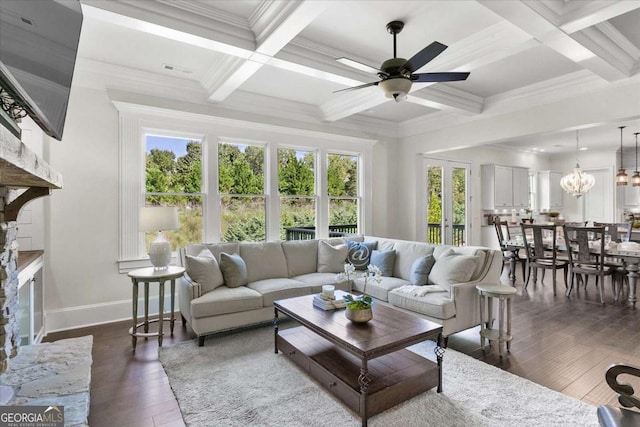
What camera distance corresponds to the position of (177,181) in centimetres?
459

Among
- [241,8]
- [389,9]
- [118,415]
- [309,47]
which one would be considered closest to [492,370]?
[118,415]

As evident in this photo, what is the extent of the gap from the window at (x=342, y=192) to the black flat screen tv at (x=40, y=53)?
4275 millimetres

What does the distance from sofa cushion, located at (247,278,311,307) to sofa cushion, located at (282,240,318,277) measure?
1.49 feet

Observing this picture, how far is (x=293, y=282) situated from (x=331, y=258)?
844mm

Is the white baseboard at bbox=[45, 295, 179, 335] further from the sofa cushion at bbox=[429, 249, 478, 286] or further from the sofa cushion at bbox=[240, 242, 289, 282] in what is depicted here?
the sofa cushion at bbox=[429, 249, 478, 286]

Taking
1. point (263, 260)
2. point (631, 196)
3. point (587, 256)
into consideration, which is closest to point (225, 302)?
point (263, 260)

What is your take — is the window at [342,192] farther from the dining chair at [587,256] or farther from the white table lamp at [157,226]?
the dining chair at [587,256]

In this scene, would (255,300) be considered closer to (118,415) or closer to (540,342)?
(118,415)

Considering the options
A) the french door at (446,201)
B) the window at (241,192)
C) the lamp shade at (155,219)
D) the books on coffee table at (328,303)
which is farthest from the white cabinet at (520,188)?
the lamp shade at (155,219)

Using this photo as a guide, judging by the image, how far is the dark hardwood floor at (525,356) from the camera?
7.79 ft

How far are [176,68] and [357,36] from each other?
2162mm

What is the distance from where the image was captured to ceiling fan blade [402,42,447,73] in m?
2.48

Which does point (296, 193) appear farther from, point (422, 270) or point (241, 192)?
point (422, 270)

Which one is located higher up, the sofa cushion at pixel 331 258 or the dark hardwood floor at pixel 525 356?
the sofa cushion at pixel 331 258
